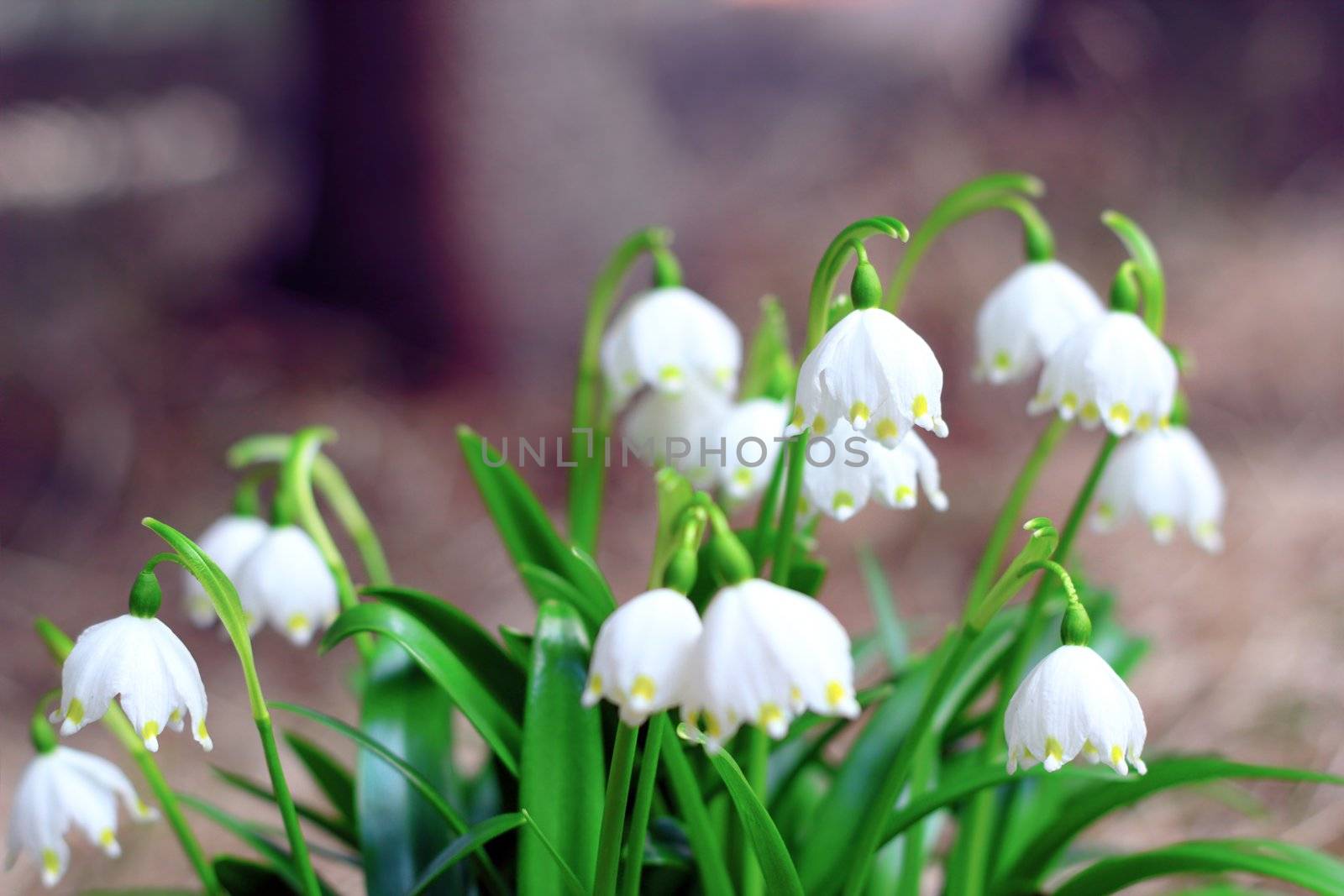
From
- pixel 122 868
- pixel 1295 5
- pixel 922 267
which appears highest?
pixel 1295 5

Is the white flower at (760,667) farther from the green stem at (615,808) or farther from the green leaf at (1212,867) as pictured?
the green leaf at (1212,867)

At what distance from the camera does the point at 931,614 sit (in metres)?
2.56

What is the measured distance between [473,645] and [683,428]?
1.01 ft

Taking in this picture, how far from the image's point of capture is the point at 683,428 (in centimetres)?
127

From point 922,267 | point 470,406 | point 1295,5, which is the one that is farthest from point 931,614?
point 1295,5

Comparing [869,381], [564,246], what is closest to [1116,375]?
[869,381]

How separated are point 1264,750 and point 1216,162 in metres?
2.73

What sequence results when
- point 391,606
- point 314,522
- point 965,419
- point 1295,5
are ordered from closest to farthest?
point 391,606, point 314,522, point 965,419, point 1295,5

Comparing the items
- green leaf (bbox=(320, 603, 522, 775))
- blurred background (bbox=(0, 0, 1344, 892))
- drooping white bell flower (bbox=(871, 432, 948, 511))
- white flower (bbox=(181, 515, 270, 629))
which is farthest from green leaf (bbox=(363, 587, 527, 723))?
blurred background (bbox=(0, 0, 1344, 892))

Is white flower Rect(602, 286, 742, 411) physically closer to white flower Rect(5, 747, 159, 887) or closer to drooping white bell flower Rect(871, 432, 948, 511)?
drooping white bell flower Rect(871, 432, 948, 511)

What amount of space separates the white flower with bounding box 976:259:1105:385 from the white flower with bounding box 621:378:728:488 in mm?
270

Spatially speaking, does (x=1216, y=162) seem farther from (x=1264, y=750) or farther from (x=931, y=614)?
(x=1264, y=750)

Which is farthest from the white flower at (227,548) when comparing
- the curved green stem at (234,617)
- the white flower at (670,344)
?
the white flower at (670,344)

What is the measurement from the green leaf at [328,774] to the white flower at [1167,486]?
819 millimetres
